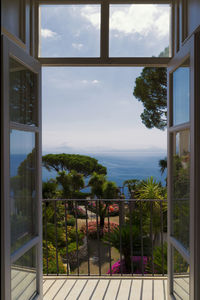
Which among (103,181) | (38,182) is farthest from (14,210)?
(103,181)

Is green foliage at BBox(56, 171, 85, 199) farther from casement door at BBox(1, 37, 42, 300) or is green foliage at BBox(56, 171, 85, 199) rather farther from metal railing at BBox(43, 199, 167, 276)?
casement door at BBox(1, 37, 42, 300)

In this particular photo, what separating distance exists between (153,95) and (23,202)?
653 centimetres

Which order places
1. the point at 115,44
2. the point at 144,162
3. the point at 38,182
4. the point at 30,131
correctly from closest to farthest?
the point at 30,131 → the point at 38,182 → the point at 115,44 → the point at 144,162

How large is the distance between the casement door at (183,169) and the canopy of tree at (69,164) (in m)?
9.05

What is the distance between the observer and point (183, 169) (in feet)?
6.07

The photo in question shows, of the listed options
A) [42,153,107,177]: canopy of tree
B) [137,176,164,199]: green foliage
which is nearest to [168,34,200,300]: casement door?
[137,176,164,199]: green foliage

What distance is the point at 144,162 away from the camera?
13180 mm

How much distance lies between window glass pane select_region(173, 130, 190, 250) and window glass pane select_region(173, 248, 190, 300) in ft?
0.43

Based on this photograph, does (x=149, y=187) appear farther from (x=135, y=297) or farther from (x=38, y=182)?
(x=38, y=182)

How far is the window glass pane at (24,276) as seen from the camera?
1.64m

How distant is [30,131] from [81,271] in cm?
722

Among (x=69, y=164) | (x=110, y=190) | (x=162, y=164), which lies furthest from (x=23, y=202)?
(x=69, y=164)

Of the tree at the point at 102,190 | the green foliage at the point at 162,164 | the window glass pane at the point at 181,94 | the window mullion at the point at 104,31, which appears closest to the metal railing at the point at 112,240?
the tree at the point at 102,190

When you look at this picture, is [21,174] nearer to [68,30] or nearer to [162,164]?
[68,30]
